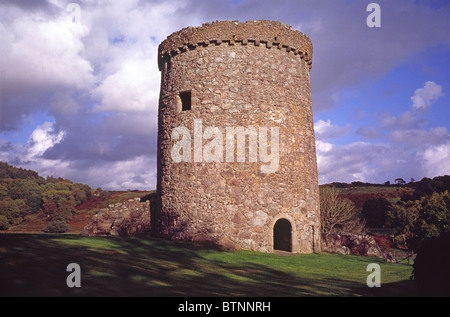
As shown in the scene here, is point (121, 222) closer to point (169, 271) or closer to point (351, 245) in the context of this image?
point (169, 271)

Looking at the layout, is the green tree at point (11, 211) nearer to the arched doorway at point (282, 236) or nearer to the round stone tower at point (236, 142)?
the round stone tower at point (236, 142)

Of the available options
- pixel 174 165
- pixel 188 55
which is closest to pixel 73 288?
pixel 174 165

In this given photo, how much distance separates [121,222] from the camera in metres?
14.0

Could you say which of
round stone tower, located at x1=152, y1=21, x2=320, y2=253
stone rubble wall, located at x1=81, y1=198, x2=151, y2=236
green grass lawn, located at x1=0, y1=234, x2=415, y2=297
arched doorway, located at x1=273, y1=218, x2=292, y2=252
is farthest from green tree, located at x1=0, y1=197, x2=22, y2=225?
arched doorway, located at x1=273, y1=218, x2=292, y2=252

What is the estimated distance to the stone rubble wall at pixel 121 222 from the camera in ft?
45.9

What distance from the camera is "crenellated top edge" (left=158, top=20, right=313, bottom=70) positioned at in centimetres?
1324

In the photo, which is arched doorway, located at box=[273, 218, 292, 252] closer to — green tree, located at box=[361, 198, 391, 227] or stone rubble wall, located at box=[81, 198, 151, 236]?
stone rubble wall, located at box=[81, 198, 151, 236]

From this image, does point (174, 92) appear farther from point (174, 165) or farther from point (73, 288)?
point (73, 288)

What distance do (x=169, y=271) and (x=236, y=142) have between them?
5.89 meters

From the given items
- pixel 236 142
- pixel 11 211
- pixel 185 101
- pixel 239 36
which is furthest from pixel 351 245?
pixel 11 211

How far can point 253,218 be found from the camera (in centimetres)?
1257

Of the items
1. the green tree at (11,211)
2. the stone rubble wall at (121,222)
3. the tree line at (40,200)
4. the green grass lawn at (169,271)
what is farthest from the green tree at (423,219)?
the green tree at (11,211)
